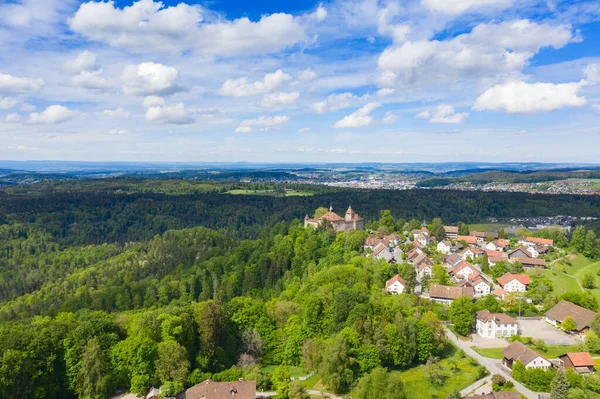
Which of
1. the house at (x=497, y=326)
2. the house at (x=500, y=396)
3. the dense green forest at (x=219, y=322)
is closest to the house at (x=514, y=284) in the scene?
the house at (x=497, y=326)

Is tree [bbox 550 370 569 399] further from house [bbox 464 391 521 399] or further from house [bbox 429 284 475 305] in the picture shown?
house [bbox 429 284 475 305]

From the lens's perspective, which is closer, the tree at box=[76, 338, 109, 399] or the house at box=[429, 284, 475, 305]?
the tree at box=[76, 338, 109, 399]

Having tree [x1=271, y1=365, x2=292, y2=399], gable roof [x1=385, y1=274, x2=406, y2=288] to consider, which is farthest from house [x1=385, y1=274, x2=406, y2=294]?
tree [x1=271, y1=365, x2=292, y2=399]

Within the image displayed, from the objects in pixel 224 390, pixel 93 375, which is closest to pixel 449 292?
pixel 224 390

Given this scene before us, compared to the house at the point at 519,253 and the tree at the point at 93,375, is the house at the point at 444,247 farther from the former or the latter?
the tree at the point at 93,375

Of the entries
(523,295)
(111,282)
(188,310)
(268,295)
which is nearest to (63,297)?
(111,282)

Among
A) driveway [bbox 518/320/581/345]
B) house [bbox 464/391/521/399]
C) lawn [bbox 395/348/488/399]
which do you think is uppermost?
house [bbox 464/391/521/399]
